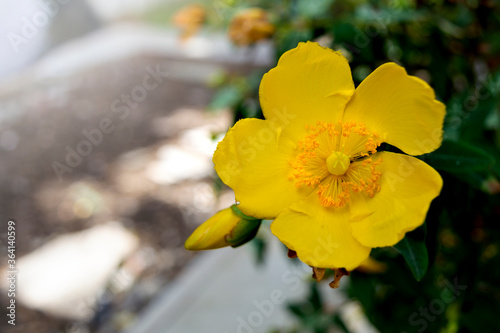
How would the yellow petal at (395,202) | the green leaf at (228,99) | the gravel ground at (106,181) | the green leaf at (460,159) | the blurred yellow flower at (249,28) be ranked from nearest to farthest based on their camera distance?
the yellow petal at (395,202) → the green leaf at (460,159) → the blurred yellow flower at (249,28) → the green leaf at (228,99) → the gravel ground at (106,181)

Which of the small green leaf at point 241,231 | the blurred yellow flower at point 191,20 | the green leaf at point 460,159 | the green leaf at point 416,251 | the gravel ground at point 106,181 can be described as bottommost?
the gravel ground at point 106,181

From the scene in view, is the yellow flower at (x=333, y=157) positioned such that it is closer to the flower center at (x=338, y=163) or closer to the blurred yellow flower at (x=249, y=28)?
the flower center at (x=338, y=163)

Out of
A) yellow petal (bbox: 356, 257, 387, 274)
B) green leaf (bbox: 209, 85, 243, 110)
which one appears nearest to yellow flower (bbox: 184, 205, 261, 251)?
yellow petal (bbox: 356, 257, 387, 274)

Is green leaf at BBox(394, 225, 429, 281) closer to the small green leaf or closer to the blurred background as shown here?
the blurred background

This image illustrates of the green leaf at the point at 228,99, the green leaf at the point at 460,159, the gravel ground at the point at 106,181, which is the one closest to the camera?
the green leaf at the point at 460,159

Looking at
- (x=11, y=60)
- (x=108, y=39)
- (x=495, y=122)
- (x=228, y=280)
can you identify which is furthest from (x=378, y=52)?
(x=108, y=39)

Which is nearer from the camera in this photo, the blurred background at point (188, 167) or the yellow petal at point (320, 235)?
the yellow petal at point (320, 235)

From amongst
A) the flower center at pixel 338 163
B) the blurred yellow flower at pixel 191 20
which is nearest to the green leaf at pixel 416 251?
the flower center at pixel 338 163
